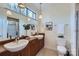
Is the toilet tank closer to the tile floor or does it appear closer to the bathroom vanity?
the tile floor

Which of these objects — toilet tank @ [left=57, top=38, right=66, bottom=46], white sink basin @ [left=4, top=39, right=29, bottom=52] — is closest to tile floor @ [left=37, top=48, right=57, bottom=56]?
toilet tank @ [left=57, top=38, right=66, bottom=46]

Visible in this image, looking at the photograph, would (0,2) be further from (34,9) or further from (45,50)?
(45,50)

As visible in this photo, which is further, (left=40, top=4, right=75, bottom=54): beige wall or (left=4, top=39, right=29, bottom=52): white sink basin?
(left=40, top=4, right=75, bottom=54): beige wall

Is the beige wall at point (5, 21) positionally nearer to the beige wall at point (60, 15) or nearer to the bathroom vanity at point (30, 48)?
the bathroom vanity at point (30, 48)

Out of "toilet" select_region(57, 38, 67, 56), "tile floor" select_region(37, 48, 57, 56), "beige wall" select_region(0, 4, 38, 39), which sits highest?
"beige wall" select_region(0, 4, 38, 39)

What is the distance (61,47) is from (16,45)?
830 mm

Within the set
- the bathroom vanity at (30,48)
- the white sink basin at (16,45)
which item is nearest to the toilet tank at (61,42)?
the bathroom vanity at (30,48)

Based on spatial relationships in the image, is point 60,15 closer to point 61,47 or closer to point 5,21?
point 61,47

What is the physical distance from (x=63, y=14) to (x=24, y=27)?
756 mm

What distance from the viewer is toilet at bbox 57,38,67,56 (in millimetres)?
2371

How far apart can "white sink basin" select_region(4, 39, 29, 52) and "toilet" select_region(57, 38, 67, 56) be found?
1.96ft

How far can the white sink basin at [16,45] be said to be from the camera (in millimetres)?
2150

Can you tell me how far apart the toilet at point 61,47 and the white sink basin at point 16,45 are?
23.5 inches

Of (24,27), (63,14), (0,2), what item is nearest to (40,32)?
(24,27)
